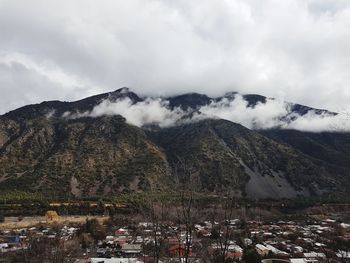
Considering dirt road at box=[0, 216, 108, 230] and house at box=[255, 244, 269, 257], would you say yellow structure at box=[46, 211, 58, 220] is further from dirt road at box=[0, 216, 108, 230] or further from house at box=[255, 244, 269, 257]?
house at box=[255, 244, 269, 257]

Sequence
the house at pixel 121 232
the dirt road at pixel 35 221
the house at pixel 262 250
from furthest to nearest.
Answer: the dirt road at pixel 35 221
the house at pixel 121 232
the house at pixel 262 250

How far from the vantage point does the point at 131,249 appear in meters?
70.0

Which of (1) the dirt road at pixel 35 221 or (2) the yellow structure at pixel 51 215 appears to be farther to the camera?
(2) the yellow structure at pixel 51 215

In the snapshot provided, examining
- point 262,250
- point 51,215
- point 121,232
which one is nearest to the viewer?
point 262,250

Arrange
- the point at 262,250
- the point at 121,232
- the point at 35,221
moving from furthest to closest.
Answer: the point at 35,221 → the point at 121,232 → the point at 262,250

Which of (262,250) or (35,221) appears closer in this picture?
(262,250)

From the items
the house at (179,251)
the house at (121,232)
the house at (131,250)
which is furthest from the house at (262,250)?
the house at (179,251)

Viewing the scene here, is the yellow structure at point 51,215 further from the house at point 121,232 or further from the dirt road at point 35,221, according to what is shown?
the house at point 121,232

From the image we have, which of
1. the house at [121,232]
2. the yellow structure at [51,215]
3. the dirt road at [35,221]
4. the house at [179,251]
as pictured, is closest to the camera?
the house at [179,251]

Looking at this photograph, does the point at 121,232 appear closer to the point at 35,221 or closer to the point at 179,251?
the point at 35,221

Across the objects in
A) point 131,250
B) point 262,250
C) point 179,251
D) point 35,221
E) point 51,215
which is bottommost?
point 131,250

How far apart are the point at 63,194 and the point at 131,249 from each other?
8855cm

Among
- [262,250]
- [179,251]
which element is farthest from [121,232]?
[179,251]

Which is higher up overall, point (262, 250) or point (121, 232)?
point (121, 232)
